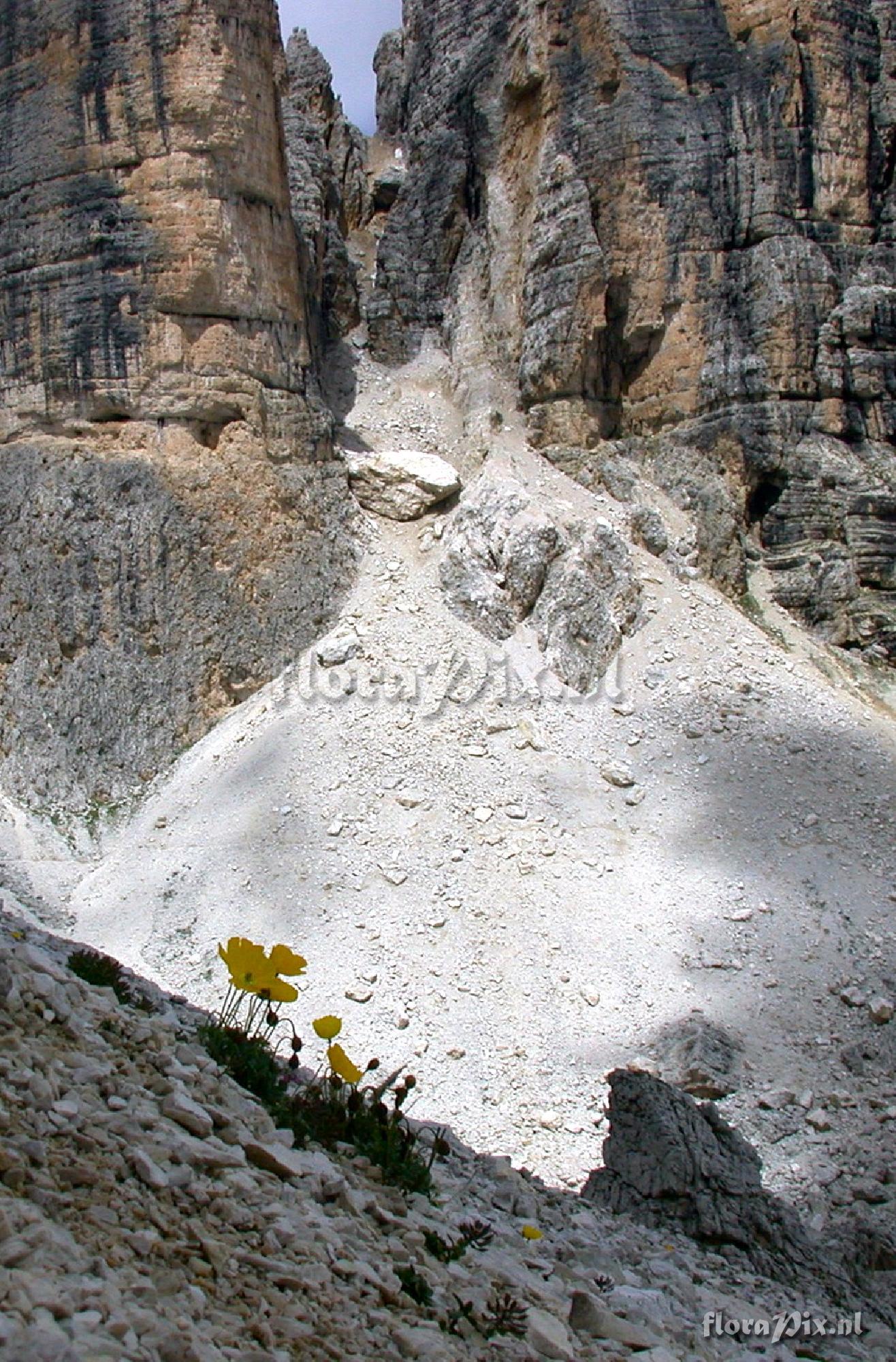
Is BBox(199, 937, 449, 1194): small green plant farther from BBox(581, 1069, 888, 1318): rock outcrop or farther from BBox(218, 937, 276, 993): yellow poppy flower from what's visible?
BBox(581, 1069, 888, 1318): rock outcrop

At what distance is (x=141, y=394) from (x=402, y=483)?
14.7ft

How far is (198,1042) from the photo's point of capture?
441cm

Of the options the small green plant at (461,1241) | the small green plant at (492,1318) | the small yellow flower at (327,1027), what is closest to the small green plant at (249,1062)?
the small yellow flower at (327,1027)

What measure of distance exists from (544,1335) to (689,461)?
56.4 feet

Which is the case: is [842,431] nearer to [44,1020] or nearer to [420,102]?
[420,102]

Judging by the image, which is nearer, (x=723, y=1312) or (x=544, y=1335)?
(x=544, y=1335)

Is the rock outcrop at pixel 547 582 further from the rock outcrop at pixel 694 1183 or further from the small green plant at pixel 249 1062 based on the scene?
the small green plant at pixel 249 1062

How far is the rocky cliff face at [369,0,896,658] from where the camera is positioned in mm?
18500

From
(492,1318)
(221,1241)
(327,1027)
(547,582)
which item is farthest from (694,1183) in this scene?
(547,582)

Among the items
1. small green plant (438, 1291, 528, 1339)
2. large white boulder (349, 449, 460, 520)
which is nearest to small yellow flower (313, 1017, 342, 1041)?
small green plant (438, 1291, 528, 1339)

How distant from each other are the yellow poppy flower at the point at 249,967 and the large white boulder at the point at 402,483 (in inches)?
589

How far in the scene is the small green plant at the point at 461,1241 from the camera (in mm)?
3621

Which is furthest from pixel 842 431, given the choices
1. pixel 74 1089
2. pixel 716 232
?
pixel 74 1089

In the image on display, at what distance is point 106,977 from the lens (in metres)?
4.93
